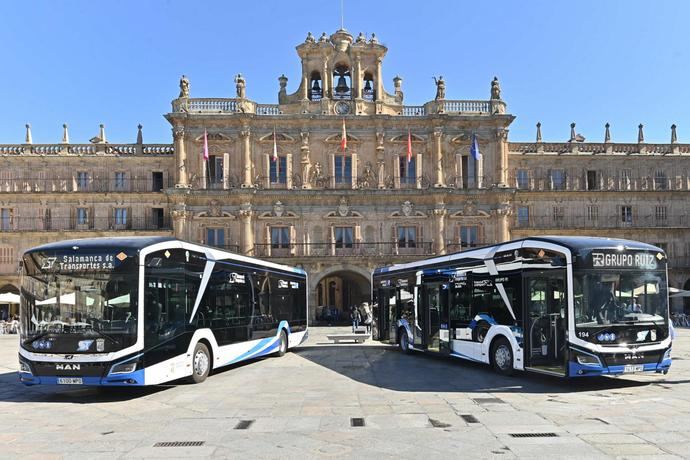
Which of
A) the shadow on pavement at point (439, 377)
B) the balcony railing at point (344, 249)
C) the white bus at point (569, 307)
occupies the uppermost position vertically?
the balcony railing at point (344, 249)

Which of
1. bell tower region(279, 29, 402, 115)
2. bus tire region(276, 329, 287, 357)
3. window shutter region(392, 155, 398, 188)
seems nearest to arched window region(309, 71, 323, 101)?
bell tower region(279, 29, 402, 115)

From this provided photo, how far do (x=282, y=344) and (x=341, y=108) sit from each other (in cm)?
2442

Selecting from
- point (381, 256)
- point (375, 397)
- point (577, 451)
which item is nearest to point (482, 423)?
point (577, 451)

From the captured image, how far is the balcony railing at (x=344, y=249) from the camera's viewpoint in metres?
41.5

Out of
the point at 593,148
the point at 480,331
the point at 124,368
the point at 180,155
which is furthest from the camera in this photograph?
the point at 593,148

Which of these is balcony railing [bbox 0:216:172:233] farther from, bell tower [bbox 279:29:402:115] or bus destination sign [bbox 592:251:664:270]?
bus destination sign [bbox 592:251:664:270]

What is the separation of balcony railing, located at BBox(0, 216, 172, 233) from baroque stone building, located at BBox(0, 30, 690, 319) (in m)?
0.10

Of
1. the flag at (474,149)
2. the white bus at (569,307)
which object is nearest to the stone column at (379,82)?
the flag at (474,149)

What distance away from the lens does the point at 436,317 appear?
18359 millimetres

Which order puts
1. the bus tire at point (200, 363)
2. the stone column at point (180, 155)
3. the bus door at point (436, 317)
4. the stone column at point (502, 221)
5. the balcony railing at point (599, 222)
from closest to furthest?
the bus tire at point (200, 363) < the bus door at point (436, 317) < the stone column at point (180, 155) < the stone column at point (502, 221) < the balcony railing at point (599, 222)

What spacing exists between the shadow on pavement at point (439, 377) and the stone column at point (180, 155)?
23.3 metres

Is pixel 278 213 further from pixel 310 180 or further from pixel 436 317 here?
pixel 436 317

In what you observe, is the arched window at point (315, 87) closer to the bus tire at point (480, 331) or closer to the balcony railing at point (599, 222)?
the balcony railing at point (599, 222)

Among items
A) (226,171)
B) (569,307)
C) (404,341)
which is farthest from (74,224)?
(569,307)
